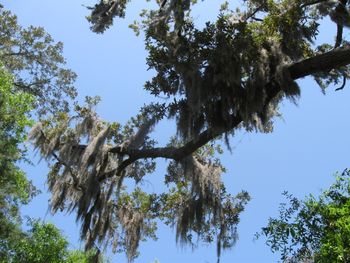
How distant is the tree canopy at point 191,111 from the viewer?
9133mm

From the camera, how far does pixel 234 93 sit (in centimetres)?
933

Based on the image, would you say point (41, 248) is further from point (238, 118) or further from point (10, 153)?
point (238, 118)

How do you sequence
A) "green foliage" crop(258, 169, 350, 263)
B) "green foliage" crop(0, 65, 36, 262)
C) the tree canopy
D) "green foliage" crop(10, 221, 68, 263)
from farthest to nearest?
"green foliage" crop(10, 221, 68, 263) < "green foliage" crop(0, 65, 36, 262) < the tree canopy < "green foliage" crop(258, 169, 350, 263)

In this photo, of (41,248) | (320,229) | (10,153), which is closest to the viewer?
(320,229)

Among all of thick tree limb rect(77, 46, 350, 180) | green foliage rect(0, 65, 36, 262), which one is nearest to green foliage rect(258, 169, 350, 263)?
thick tree limb rect(77, 46, 350, 180)

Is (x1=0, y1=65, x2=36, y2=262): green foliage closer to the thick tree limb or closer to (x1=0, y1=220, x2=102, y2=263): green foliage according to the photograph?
(x1=0, y1=220, x2=102, y2=263): green foliage

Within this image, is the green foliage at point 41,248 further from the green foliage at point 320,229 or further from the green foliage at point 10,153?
the green foliage at point 320,229

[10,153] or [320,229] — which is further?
[10,153]

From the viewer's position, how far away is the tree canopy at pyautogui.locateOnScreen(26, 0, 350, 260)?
360 inches

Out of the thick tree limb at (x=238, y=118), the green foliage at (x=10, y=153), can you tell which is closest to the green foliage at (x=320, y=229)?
the thick tree limb at (x=238, y=118)

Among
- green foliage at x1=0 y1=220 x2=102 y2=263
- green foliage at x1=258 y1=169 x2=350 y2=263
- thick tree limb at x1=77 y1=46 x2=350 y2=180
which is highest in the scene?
thick tree limb at x1=77 y1=46 x2=350 y2=180

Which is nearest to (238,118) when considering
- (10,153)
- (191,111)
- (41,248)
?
(191,111)

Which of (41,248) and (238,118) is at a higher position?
(238,118)

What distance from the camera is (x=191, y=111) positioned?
955cm
